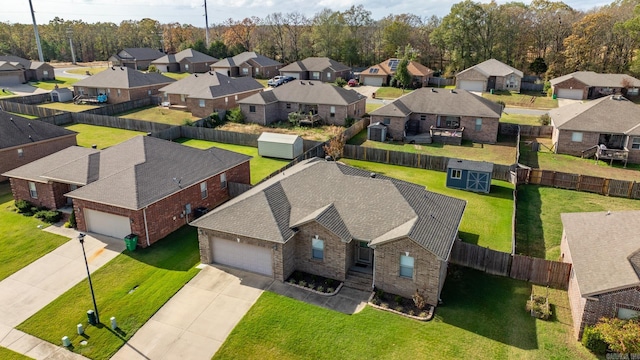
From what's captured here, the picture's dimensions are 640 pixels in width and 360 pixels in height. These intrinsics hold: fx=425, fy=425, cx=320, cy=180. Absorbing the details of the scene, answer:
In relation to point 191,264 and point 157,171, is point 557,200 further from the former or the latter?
point 157,171

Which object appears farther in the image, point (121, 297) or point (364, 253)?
point (364, 253)

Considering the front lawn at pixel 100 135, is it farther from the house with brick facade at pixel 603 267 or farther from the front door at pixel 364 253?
the house with brick facade at pixel 603 267

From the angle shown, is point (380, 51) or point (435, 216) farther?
point (380, 51)

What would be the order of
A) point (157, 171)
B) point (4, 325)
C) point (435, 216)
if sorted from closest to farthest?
1. point (4, 325)
2. point (435, 216)
3. point (157, 171)

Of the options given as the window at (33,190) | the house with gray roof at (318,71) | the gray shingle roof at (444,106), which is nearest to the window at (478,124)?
the gray shingle roof at (444,106)

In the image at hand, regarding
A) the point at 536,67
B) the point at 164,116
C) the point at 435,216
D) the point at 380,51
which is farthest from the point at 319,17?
the point at 435,216

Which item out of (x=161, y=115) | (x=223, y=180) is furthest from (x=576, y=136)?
(x=161, y=115)

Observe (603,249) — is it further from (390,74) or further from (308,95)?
(390,74)
